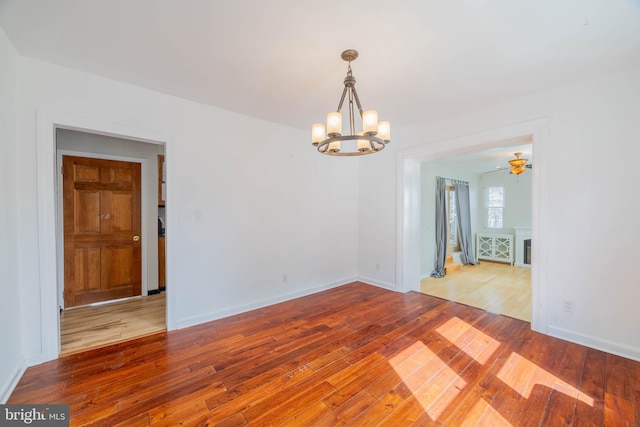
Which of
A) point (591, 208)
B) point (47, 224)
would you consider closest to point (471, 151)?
point (591, 208)

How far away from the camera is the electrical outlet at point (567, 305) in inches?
106

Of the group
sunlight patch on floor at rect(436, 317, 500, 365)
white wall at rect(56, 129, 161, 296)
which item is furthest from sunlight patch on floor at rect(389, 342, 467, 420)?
white wall at rect(56, 129, 161, 296)

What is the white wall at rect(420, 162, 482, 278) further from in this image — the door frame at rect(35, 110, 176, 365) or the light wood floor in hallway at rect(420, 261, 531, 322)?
the door frame at rect(35, 110, 176, 365)

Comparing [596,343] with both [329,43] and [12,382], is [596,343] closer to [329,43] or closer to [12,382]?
[329,43]

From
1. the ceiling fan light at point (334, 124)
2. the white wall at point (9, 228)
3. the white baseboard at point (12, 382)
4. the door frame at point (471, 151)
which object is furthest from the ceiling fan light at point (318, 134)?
the white baseboard at point (12, 382)

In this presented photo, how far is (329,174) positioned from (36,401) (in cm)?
389

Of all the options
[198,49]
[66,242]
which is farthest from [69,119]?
[66,242]

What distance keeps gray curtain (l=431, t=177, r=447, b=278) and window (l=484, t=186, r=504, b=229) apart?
263 centimetres

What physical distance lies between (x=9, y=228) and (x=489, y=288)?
19.7ft

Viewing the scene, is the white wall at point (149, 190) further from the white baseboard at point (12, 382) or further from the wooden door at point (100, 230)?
the white baseboard at point (12, 382)

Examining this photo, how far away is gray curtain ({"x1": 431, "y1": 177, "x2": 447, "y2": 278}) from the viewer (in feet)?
18.4

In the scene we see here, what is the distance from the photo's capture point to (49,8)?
167 centimetres

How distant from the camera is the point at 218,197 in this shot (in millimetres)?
3229

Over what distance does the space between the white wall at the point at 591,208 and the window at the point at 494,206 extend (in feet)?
17.2
